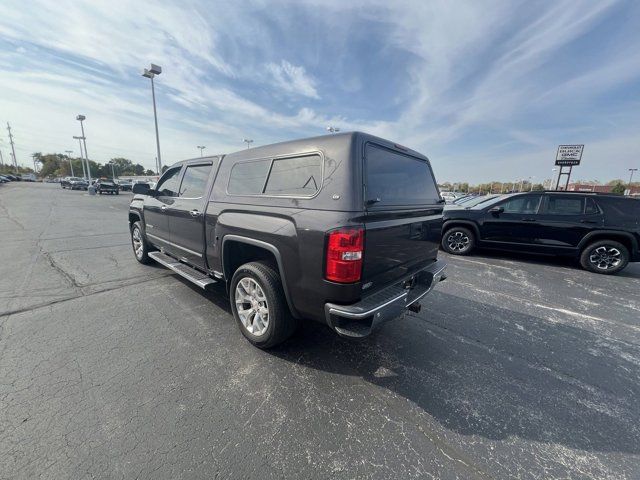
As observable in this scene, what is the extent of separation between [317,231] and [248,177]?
1369 millimetres

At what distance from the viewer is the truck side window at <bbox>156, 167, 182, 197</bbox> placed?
4.39m

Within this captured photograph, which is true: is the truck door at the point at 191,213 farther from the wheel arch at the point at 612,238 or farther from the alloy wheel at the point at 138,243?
the wheel arch at the point at 612,238

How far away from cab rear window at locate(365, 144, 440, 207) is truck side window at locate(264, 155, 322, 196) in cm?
44

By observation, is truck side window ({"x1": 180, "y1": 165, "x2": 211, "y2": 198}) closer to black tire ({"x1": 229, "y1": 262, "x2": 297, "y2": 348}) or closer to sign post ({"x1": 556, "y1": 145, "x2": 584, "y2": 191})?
black tire ({"x1": 229, "y1": 262, "x2": 297, "y2": 348})

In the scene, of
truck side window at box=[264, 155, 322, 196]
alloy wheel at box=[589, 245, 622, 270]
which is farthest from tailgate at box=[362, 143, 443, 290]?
alloy wheel at box=[589, 245, 622, 270]

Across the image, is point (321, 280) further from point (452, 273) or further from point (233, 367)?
point (452, 273)

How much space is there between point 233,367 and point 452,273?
15.0 ft

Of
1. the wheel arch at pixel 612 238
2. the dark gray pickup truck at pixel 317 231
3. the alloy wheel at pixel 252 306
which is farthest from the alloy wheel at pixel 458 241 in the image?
the alloy wheel at pixel 252 306

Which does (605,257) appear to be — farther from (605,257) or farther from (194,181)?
(194,181)

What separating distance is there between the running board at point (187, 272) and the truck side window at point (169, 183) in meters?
1.04

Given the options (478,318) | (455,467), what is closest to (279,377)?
(455,467)

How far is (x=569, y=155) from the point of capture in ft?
66.4

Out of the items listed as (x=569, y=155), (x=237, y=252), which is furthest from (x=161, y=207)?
(x=569, y=155)

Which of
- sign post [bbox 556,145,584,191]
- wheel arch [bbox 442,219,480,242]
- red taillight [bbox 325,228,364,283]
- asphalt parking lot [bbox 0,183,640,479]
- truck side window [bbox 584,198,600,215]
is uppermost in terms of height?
sign post [bbox 556,145,584,191]
